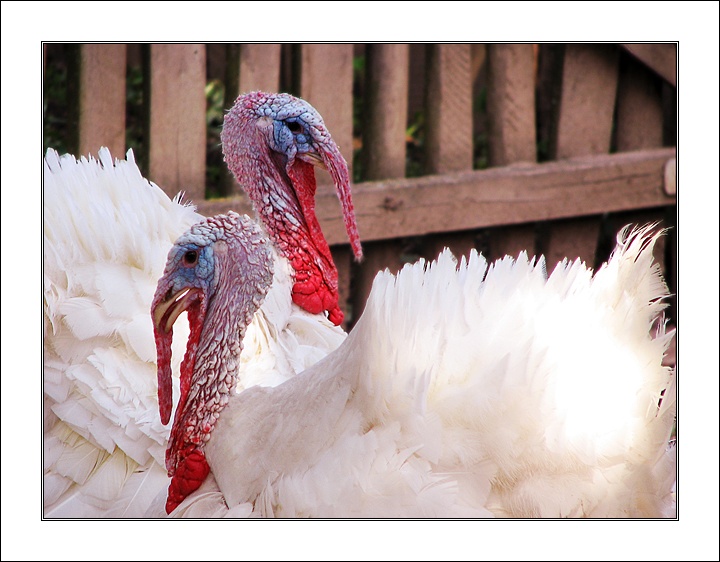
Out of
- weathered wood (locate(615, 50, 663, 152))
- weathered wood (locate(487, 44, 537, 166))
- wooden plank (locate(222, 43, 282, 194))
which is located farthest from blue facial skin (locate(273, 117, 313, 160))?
weathered wood (locate(615, 50, 663, 152))

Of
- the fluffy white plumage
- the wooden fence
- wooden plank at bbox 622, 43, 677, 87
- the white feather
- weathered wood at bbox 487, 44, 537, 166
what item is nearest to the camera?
the white feather

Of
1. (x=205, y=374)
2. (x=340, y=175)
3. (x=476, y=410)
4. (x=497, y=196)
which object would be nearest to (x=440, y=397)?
(x=476, y=410)

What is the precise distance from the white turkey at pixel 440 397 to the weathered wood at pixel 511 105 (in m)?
0.95

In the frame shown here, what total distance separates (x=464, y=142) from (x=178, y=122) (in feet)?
2.50

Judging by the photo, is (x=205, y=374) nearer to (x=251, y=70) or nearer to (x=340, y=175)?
(x=340, y=175)

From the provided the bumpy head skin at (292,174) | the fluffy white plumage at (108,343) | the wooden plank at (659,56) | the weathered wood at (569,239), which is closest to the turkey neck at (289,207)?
the bumpy head skin at (292,174)

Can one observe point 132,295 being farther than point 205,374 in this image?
Yes

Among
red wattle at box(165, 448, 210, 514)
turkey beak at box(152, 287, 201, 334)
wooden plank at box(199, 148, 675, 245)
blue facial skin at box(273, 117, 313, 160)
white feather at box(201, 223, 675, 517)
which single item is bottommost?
red wattle at box(165, 448, 210, 514)

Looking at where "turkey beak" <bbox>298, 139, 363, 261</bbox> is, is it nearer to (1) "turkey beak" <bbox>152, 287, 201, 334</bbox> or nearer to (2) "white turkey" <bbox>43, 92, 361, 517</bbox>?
(2) "white turkey" <bbox>43, 92, 361, 517</bbox>

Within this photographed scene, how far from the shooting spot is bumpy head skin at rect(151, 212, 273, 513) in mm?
1577

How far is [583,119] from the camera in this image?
8.38 ft

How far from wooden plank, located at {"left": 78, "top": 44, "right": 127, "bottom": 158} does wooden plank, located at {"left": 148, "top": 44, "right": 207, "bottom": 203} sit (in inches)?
3.1

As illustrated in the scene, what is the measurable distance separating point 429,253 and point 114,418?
1.02 m

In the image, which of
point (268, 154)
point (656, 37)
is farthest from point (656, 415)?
point (268, 154)
